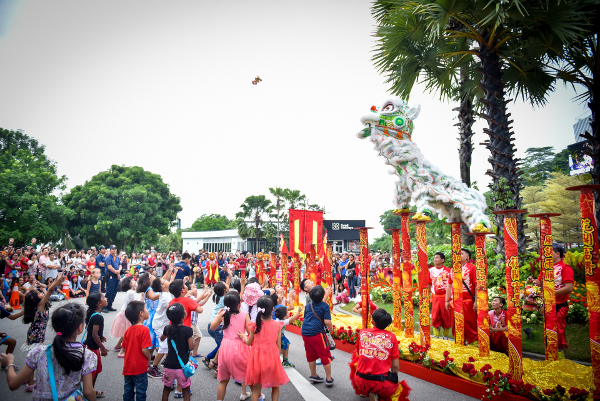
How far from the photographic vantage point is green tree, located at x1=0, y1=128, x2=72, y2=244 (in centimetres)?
2134

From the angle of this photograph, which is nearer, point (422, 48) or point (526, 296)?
point (526, 296)

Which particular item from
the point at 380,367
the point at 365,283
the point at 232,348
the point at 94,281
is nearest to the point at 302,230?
the point at 365,283

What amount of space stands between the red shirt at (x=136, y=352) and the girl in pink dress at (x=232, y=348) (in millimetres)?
858

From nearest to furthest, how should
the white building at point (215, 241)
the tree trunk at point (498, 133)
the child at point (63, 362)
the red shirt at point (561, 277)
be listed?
the child at point (63, 362), the red shirt at point (561, 277), the tree trunk at point (498, 133), the white building at point (215, 241)

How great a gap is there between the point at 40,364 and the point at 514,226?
5.61 metres

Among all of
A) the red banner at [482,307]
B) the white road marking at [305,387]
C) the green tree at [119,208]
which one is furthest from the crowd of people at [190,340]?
the green tree at [119,208]

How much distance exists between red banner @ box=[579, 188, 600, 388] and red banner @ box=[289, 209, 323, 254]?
600 cm

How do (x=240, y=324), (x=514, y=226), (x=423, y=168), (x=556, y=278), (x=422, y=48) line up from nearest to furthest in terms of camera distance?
(x=240, y=324)
(x=514, y=226)
(x=556, y=278)
(x=423, y=168)
(x=422, y=48)

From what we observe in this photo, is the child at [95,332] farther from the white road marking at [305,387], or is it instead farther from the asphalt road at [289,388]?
the white road marking at [305,387]

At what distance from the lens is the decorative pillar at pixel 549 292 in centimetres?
510

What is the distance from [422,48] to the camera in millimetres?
9078

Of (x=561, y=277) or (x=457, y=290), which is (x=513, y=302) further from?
(x=457, y=290)

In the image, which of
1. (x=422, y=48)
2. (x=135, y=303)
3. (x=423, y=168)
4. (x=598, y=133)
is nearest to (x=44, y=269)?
(x=135, y=303)

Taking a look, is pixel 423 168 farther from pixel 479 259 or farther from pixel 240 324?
pixel 240 324
